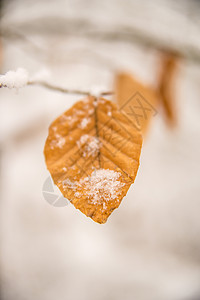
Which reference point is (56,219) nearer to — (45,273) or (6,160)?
(45,273)

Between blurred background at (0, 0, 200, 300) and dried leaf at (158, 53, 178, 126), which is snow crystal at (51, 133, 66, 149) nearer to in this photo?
dried leaf at (158, 53, 178, 126)

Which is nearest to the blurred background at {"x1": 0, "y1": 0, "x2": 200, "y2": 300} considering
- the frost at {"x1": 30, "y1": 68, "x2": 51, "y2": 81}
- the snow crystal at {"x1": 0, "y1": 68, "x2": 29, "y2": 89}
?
the frost at {"x1": 30, "y1": 68, "x2": 51, "y2": 81}

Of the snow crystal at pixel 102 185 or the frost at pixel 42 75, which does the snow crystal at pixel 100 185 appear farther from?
the frost at pixel 42 75

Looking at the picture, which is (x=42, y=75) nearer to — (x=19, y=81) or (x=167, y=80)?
(x=19, y=81)

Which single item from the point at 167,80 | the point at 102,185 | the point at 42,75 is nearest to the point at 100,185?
the point at 102,185

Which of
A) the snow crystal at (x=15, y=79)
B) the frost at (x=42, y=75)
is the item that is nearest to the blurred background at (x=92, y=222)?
the frost at (x=42, y=75)
